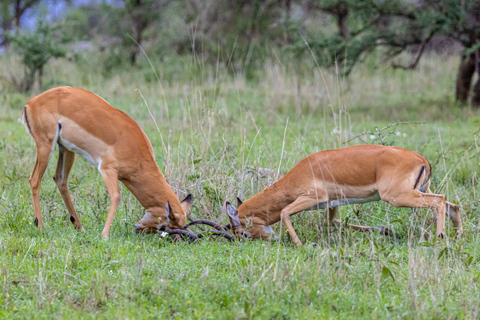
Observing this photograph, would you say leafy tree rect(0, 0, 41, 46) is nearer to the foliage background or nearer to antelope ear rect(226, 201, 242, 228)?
the foliage background

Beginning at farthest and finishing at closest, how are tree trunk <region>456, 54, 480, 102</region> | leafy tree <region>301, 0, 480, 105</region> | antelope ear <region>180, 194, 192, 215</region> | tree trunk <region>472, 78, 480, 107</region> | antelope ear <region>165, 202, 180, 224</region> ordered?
tree trunk <region>456, 54, 480, 102</region>, tree trunk <region>472, 78, 480, 107</region>, leafy tree <region>301, 0, 480, 105</region>, antelope ear <region>180, 194, 192, 215</region>, antelope ear <region>165, 202, 180, 224</region>

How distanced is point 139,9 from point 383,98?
8936 mm

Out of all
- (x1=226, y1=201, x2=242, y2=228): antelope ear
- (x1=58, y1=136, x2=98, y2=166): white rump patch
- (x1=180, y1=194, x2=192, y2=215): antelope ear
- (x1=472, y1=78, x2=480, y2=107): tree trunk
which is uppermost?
(x1=58, y1=136, x2=98, y2=166): white rump patch

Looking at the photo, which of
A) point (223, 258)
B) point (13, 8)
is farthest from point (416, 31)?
point (13, 8)

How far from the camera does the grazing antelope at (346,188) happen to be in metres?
4.92

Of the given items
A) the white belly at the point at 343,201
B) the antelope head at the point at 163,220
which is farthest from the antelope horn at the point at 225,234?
the white belly at the point at 343,201

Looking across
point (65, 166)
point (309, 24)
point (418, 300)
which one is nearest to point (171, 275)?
point (418, 300)

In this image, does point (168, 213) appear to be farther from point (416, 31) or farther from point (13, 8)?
point (13, 8)

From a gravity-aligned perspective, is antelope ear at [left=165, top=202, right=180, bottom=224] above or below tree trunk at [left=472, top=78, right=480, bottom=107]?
above

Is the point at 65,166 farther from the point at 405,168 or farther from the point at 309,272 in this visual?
the point at 405,168

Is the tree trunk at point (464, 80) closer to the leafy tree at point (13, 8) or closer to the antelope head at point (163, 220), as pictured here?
the antelope head at point (163, 220)

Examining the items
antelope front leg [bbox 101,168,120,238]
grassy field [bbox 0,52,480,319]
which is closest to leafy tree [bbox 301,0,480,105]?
grassy field [bbox 0,52,480,319]

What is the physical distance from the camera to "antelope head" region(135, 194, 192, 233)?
16.8 ft

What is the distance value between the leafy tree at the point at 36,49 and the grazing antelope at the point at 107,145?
369 inches
